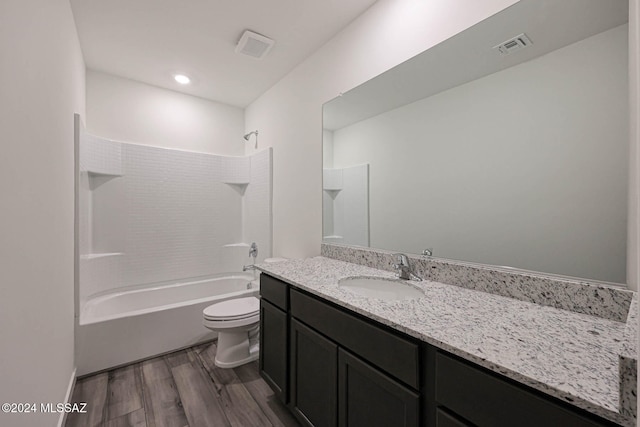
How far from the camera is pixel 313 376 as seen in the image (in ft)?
4.23

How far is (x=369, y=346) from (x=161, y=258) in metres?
2.82

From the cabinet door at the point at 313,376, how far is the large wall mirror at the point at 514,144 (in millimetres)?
739

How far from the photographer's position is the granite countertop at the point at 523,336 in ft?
1.81

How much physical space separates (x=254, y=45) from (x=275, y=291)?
6.37 feet

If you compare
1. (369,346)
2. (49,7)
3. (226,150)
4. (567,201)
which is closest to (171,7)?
(49,7)

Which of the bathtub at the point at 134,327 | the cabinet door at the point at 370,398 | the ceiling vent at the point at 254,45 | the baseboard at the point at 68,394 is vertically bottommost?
the baseboard at the point at 68,394

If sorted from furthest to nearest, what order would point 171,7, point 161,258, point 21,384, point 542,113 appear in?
point 161,258
point 171,7
point 542,113
point 21,384

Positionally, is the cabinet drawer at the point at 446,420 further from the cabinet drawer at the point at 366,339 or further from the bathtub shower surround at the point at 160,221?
the bathtub shower surround at the point at 160,221

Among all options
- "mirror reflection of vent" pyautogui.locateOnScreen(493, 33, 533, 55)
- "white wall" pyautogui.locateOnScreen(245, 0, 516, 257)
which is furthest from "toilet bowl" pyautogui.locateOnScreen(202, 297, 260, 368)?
"mirror reflection of vent" pyautogui.locateOnScreen(493, 33, 533, 55)

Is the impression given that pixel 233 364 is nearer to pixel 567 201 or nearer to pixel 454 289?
pixel 454 289

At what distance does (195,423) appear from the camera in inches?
60.0

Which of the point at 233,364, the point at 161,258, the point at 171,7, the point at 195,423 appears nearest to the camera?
the point at 195,423

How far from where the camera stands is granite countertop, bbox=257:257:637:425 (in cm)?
55

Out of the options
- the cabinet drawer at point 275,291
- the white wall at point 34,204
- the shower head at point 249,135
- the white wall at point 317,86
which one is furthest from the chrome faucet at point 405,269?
the shower head at point 249,135
